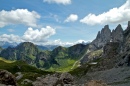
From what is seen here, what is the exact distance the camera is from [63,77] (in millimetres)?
92000

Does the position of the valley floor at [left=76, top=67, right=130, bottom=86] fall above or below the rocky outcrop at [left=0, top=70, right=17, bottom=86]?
below

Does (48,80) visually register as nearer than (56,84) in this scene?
No

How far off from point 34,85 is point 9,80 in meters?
39.8

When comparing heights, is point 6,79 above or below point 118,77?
above

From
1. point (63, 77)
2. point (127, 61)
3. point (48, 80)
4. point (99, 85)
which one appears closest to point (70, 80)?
point (63, 77)

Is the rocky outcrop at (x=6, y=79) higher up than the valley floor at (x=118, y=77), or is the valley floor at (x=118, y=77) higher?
the rocky outcrop at (x=6, y=79)

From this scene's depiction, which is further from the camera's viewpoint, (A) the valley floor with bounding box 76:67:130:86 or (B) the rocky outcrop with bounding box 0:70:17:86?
(A) the valley floor with bounding box 76:67:130:86

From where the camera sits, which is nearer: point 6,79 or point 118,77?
point 6,79

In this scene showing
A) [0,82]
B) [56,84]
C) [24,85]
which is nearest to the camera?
[0,82]

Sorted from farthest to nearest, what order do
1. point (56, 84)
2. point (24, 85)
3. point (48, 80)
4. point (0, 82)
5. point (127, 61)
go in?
point (127, 61) < point (24, 85) < point (48, 80) < point (56, 84) < point (0, 82)

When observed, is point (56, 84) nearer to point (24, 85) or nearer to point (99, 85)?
point (24, 85)

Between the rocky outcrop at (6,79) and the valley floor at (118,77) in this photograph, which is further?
→ the valley floor at (118,77)

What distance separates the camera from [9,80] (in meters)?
62.3

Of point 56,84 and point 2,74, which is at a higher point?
point 2,74
